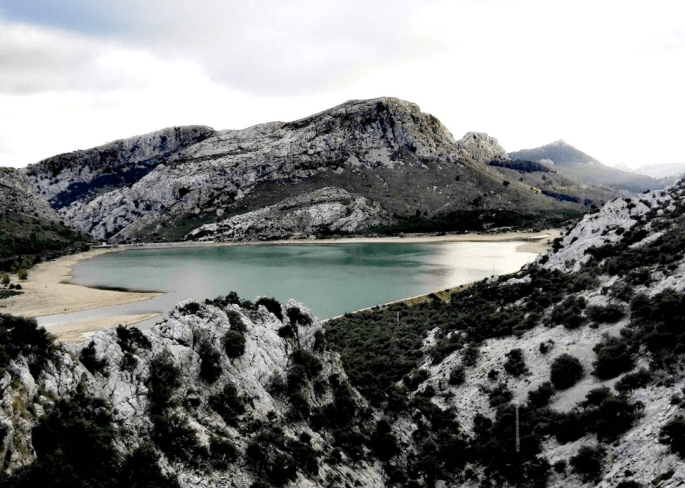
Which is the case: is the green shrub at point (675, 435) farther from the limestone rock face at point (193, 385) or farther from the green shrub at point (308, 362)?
the green shrub at point (308, 362)

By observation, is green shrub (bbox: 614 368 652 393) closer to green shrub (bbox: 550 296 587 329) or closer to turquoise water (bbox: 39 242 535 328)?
green shrub (bbox: 550 296 587 329)

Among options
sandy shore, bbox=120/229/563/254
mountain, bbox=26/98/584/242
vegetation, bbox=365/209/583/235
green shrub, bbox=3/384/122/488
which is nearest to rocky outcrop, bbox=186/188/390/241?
mountain, bbox=26/98/584/242

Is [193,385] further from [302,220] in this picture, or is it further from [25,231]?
[302,220]

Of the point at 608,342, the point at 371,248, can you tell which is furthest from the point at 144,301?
the point at 371,248

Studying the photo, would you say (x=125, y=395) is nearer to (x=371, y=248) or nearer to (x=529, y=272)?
(x=529, y=272)

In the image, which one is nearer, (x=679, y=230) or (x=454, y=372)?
(x=454, y=372)

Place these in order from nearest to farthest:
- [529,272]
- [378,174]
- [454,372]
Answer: [454,372]
[529,272]
[378,174]

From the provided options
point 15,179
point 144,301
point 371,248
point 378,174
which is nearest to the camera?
point 144,301
